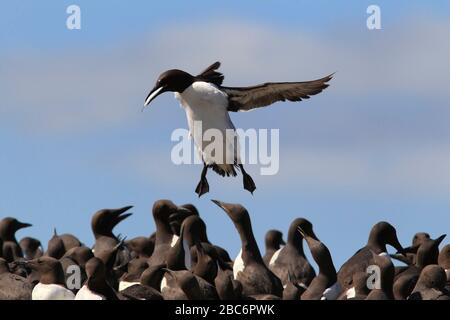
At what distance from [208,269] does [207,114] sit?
12.1 ft

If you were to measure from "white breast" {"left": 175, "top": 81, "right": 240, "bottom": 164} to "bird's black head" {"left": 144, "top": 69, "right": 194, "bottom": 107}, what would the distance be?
147 mm

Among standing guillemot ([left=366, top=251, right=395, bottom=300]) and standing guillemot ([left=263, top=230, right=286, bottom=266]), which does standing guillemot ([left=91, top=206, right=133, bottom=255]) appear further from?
standing guillemot ([left=366, top=251, right=395, bottom=300])

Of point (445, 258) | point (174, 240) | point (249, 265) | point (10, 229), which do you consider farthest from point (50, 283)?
point (10, 229)

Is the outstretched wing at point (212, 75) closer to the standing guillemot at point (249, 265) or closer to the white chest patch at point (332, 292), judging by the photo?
the standing guillemot at point (249, 265)

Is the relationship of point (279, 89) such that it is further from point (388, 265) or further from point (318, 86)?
point (388, 265)

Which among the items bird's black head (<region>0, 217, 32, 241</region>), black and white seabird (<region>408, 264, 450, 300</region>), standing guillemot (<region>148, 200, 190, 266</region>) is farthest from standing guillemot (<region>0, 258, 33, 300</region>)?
bird's black head (<region>0, 217, 32, 241</region>)

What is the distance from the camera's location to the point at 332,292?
29.1 meters

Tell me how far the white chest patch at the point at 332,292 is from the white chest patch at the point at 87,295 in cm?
352

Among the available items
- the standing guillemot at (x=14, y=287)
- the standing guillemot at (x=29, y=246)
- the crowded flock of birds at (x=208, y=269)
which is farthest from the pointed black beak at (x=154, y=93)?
the standing guillemot at (x=29, y=246)

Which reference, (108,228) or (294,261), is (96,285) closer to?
(294,261)

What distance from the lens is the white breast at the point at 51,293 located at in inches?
1089

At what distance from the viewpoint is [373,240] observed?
32.5 m

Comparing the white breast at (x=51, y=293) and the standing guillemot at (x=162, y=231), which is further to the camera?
the standing guillemot at (x=162, y=231)
